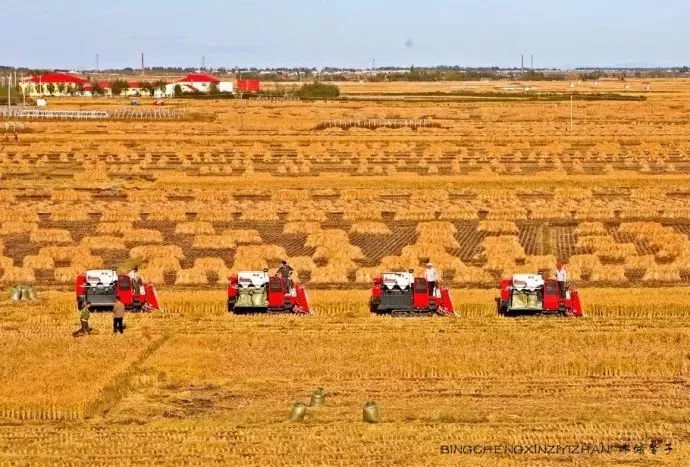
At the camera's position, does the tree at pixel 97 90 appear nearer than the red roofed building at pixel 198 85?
Yes

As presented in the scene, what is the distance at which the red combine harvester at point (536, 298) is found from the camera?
2452 cm

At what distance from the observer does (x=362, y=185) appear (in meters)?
51.0

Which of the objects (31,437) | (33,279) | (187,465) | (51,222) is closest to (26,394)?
(31,437)

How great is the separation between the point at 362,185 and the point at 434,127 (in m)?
38.5

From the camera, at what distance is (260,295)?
24859mm

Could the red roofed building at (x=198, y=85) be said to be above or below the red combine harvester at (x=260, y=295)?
above

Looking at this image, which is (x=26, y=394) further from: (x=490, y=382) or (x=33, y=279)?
(x=33, y=279)

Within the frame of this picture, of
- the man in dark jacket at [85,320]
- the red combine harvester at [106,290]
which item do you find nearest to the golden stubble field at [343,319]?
the man in dark jacket at [85,320]

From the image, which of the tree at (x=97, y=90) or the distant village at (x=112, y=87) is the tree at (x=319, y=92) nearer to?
the distant village at (x=112, y=87)

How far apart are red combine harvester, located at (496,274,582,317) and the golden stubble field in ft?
1.47

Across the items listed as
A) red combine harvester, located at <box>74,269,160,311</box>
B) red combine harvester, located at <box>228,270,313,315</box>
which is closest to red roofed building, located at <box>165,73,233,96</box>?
red combine harvester, located at <box>74,269,160,311</box>

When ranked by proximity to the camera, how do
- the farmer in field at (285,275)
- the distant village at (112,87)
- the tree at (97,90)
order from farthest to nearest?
1. the tree at (97,90)
2. the distant village at (112,87)
3. the farmer in field at (285,275)

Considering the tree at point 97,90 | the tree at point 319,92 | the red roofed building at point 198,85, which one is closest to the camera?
the tree at point 319,92

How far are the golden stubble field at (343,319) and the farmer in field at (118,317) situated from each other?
0.40 metres
